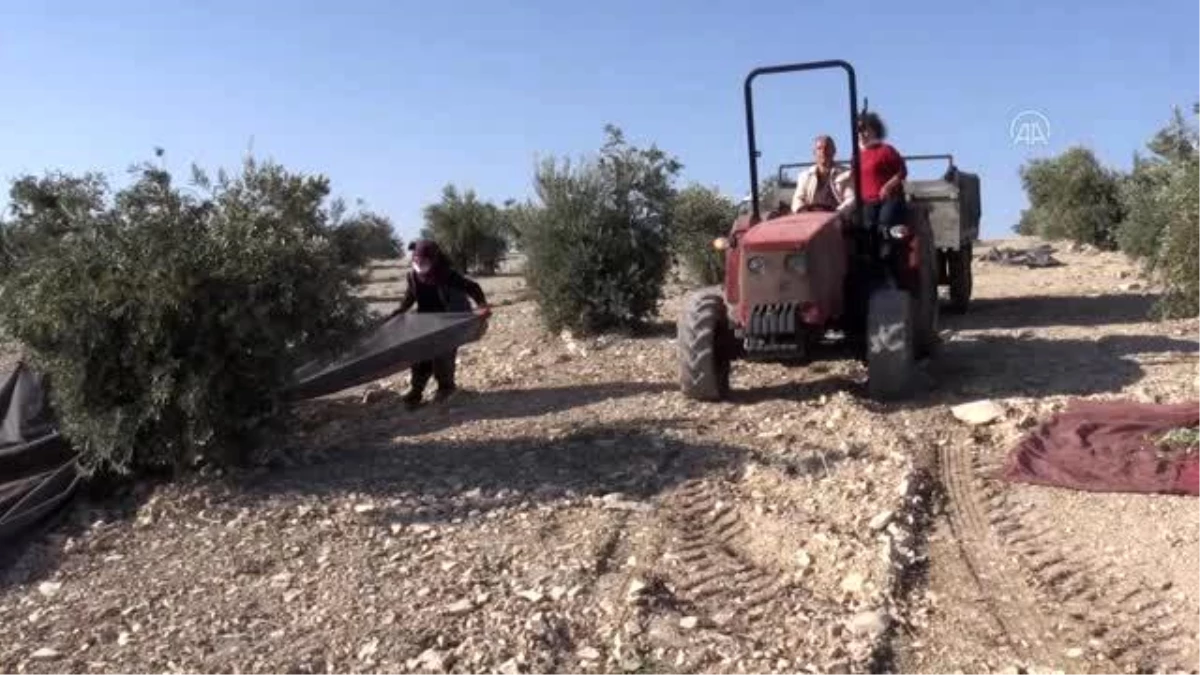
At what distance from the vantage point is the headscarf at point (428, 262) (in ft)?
33.8

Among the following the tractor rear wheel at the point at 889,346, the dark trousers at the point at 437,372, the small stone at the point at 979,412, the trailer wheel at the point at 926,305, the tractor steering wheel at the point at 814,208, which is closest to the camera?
the small stone at the point at 979,412

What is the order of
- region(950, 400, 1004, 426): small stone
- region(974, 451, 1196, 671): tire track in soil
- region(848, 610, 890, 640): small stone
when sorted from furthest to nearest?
region(950, 400, 1004, 426): small stone < region(848, 610, 890, 640): small stone < region(974, 451, 1196, 671): tire track in soil

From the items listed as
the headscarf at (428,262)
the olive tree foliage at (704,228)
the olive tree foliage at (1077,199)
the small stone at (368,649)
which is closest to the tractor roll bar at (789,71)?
the headscarf at (428,262)

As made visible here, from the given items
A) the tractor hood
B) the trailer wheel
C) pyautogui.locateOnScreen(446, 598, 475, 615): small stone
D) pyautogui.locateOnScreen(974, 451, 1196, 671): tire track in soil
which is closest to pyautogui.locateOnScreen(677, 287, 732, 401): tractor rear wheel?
the tractor hood

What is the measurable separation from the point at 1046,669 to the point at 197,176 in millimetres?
5346

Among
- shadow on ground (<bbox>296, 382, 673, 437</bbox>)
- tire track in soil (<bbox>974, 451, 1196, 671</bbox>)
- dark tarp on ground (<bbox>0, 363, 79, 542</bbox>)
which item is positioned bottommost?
tire track in soil (<bbox>974, 451, 1196, 671</bbox>)

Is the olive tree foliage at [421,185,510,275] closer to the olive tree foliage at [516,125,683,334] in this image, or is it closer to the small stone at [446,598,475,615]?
the olive tree foliage at [516,125,683,334]

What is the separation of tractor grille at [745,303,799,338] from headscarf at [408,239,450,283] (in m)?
→ 3.04

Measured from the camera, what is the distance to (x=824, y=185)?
959 centimetres

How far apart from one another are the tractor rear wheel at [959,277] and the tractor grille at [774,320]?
22.2 ft

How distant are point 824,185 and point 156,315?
5.10 metres

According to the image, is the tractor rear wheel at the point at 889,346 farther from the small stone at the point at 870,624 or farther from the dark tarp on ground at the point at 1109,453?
the small stone at the point at 870,624

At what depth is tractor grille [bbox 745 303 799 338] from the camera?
329 inches

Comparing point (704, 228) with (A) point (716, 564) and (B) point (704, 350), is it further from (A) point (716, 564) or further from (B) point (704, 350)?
(A) point (716, 564)
